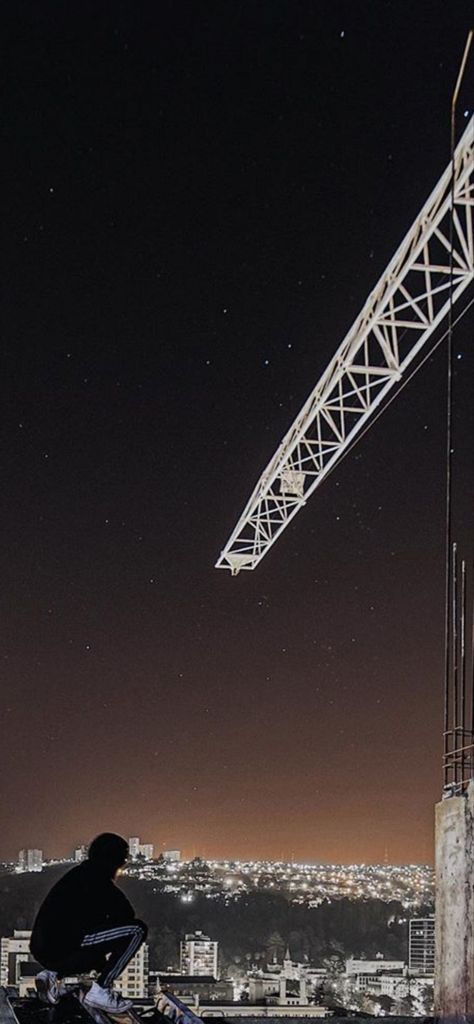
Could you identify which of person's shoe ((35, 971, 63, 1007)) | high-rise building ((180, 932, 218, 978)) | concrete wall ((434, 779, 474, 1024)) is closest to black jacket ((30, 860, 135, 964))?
person's shoe ((35, 971, 63, 1007))

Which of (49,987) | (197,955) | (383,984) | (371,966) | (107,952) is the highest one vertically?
(107,952)

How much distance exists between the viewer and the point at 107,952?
668 cm

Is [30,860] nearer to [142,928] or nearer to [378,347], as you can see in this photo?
[378,347]

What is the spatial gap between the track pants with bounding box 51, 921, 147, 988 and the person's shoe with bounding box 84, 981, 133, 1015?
0.08 meters

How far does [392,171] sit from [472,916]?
13.0 meters

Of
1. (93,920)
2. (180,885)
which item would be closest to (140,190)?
(93,920)

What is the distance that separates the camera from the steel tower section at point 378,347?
1348cm

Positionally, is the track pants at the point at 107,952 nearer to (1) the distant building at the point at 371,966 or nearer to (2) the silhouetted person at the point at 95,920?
(2) the silhouetted person at the point at 95,920

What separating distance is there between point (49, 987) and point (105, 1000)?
573mm

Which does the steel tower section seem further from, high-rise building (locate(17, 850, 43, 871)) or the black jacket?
high-rise building (locate(17, 850, 43, 871))

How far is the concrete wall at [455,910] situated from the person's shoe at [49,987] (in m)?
1.81

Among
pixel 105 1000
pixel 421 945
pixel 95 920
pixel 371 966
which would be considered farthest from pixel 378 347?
pixel 371 966

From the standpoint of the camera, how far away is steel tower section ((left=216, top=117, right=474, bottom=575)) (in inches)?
531

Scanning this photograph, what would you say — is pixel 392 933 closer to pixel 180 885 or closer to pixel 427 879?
pixel 427 879
